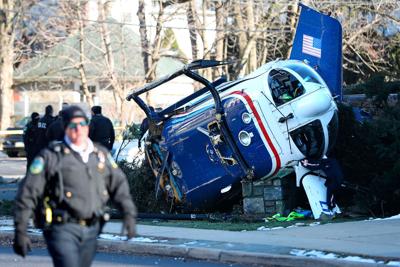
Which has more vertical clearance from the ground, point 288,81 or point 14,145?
point 288,81

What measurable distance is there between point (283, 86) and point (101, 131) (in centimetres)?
391

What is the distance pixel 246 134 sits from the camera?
49.2 feet

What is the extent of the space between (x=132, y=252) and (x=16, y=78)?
4238 cm

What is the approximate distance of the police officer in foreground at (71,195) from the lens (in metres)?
6.39

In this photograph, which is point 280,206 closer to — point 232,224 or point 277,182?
point 277,182

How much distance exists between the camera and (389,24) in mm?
35094

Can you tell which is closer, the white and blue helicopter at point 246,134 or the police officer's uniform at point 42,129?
the white and blue helicopter at point 246,134

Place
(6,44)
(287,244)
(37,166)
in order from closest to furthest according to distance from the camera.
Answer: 1. (37,166)
2. (287,244)
3. (6,44)

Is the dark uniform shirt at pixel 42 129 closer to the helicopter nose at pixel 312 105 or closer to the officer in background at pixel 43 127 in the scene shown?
the officer in background at pixel 43 127

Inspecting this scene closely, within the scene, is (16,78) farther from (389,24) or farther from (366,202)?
(366,202)

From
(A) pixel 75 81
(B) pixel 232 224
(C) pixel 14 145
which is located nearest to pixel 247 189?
(B) pixel 232 224

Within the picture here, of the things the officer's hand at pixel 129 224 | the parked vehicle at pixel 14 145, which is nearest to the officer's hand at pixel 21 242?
the officer's hand at pixel 129 224

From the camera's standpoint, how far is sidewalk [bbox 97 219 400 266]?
413 inches

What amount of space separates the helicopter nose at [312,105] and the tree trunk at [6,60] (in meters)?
32.3
